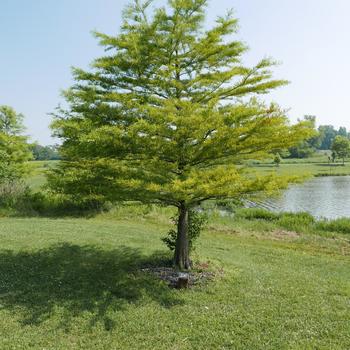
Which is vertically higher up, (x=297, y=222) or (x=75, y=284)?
(x=75, y=284)

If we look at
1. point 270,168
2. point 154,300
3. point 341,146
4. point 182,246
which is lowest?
point 154,300

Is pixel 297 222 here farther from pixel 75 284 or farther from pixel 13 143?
pixel 13 143

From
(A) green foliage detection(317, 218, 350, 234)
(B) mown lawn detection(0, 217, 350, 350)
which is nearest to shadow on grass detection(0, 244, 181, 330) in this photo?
(B) mown lawn detection(0, 217, 350, 350)

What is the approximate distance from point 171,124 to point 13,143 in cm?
2603

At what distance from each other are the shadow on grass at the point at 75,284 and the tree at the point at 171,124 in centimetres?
159

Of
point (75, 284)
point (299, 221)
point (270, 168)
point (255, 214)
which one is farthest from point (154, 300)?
point (270, 168)

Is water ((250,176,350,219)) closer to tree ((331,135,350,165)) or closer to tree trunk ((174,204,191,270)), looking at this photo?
tree trunk ((174,204,191,270))

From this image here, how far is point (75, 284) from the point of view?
7.88m

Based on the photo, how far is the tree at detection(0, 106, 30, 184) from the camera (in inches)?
1098

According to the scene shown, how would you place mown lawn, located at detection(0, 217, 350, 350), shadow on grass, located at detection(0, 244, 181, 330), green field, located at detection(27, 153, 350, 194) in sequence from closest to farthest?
mown lawn, located at detection(0, 217, 350, 350) < shadow on grass, located at detection(0, 244, 181, 330) < green field, located at detection(27, 153, 350, 194)

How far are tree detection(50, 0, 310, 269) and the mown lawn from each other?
1.82m

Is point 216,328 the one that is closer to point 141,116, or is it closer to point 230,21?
point 141,116

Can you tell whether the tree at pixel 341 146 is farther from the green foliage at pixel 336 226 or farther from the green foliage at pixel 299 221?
the green foliage at pixel 336 226

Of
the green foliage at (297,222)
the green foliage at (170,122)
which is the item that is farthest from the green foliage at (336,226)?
the green foliage at (170,122)
